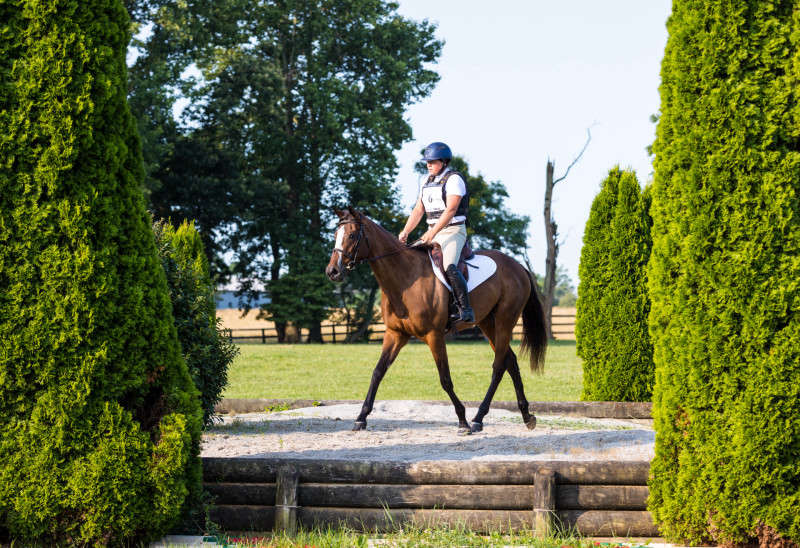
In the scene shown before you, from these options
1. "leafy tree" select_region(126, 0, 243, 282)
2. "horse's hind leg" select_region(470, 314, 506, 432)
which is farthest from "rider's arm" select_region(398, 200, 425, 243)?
"leafy tree" select_region(126, 0, 243, 282)

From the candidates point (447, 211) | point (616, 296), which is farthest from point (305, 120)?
point (447, 211)

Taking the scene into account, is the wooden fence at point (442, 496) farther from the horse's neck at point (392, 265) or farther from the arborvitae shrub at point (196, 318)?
the horse's neck at point (392, 265)

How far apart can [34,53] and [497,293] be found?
6334mm

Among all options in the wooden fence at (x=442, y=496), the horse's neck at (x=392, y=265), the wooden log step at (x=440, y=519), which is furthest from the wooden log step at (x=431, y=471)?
the horse's neck at (x=392, y=265)

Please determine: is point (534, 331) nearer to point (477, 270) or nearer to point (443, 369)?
point (477, 270)

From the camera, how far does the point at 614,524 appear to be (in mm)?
5375

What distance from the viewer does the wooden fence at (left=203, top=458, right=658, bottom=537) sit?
17.7ft

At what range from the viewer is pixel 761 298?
16.0ft

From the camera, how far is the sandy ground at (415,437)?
7.71 metres

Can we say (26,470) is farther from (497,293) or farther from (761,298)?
(497,293)

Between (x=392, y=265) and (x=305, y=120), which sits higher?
(x=305, y=120)

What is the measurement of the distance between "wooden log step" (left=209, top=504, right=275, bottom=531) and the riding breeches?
4.47 m

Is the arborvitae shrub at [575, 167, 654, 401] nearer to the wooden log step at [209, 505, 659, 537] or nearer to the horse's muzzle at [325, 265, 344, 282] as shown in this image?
the horse's muzzle at [325, 265, 344, 282]

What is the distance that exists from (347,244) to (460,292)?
4.99ft
